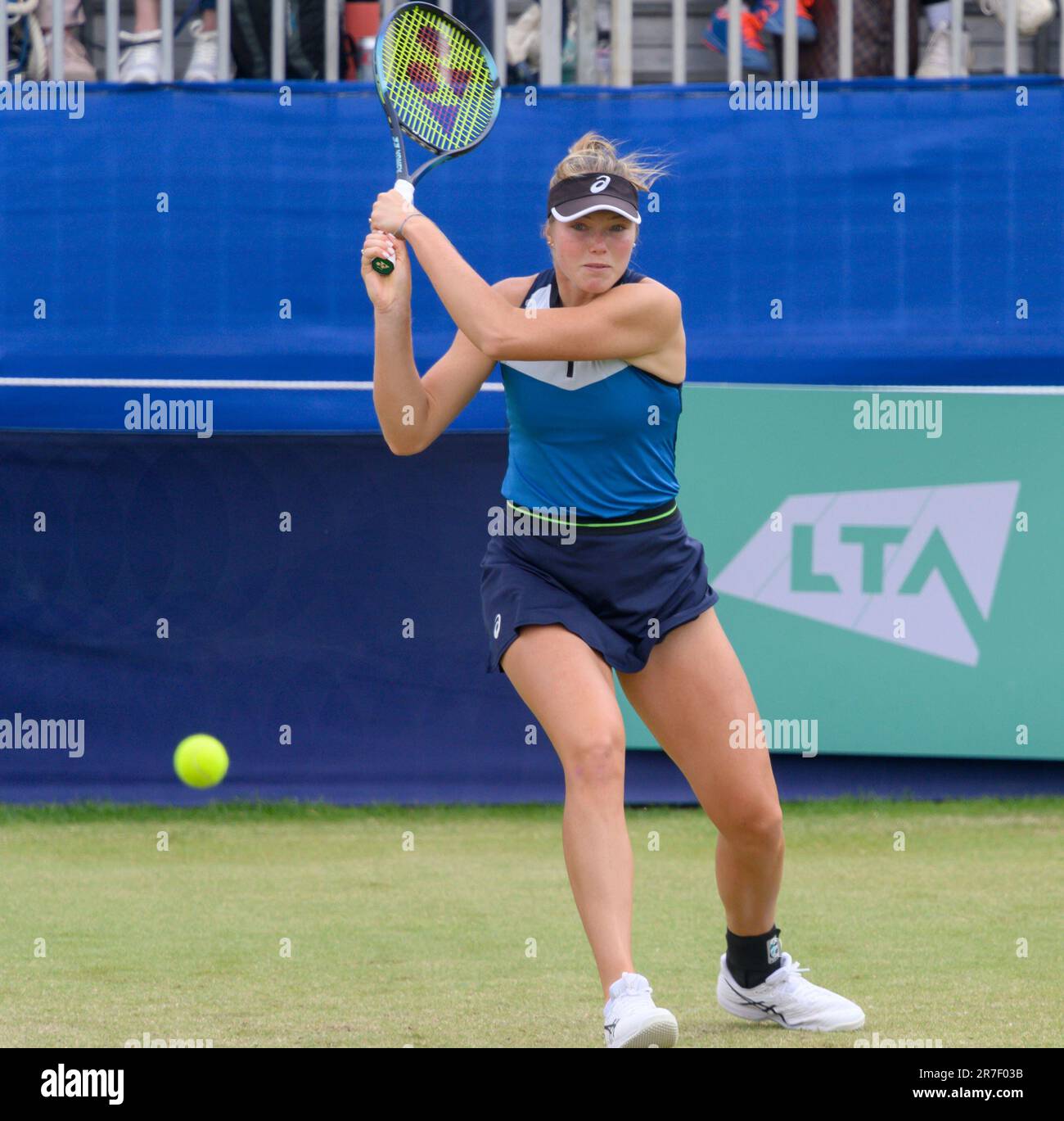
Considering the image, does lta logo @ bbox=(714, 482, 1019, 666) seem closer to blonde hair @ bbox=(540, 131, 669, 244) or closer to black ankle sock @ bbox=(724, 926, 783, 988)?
black ankle sock @ bbox=(724, 926, 783, 988)

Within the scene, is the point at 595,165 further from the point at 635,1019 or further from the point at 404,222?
the point at 635,1019

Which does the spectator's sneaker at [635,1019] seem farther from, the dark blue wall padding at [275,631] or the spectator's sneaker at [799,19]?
the spectator's sneaker at [799,19]

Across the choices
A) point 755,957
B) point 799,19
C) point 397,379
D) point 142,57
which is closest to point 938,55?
point 799,19

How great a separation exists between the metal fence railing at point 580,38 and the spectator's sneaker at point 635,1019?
5106 millimetres

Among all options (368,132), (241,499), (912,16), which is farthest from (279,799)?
(912,16)

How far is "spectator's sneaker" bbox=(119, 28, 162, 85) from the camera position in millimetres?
7645

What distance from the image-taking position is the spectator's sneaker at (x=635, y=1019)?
3227mm

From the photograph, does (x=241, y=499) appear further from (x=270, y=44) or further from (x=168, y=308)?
(x=270, y=44)

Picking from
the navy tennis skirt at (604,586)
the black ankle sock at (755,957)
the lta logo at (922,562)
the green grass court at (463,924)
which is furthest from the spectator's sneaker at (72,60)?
the black ankle sock at (755,957)

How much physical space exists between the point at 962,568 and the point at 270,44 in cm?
365

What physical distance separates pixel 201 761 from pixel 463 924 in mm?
2040

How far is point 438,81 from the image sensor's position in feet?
14.6

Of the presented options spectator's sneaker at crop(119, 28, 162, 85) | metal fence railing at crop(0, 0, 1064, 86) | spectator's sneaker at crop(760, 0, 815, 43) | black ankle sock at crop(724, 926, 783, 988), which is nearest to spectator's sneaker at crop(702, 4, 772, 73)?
spectator's sneaker at crop(760, 0, 815, 43)

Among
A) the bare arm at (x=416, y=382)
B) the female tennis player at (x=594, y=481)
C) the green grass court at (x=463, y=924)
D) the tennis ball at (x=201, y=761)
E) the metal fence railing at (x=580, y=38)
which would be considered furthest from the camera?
the metal fence railing at (x=580, y=38)
